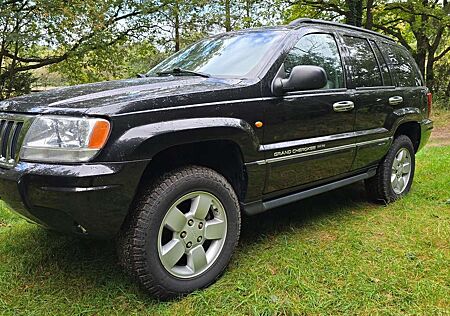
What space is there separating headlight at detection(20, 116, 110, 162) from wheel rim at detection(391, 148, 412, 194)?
131 inches

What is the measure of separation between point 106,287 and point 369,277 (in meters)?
1.66

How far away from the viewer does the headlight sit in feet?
6.68

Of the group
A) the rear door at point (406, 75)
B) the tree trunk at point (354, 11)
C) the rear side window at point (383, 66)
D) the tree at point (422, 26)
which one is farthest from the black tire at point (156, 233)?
the tree at point (422, 26)

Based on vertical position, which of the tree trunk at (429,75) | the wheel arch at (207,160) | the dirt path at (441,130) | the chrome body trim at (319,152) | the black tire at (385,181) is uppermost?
the wheel arch at (207,160)

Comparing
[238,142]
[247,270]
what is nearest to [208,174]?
[238,142]

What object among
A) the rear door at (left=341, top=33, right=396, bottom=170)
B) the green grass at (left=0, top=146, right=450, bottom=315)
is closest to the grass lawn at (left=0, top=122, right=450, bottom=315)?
the green grass at (left=0, top=146, right=450, bottom=315)

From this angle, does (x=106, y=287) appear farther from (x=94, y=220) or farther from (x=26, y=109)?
(x=26, y=109)

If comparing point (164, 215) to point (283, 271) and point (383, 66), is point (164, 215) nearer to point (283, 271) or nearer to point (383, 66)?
point (283, 271)

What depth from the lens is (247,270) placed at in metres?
2.71

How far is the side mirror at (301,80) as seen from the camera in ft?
9.21

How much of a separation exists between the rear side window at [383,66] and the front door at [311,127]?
0.74 meters

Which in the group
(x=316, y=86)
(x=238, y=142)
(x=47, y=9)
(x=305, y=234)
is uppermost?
(x=47, y=9)

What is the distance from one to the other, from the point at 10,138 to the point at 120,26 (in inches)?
460

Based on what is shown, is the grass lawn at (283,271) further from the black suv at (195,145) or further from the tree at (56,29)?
the tree at (56,29)
